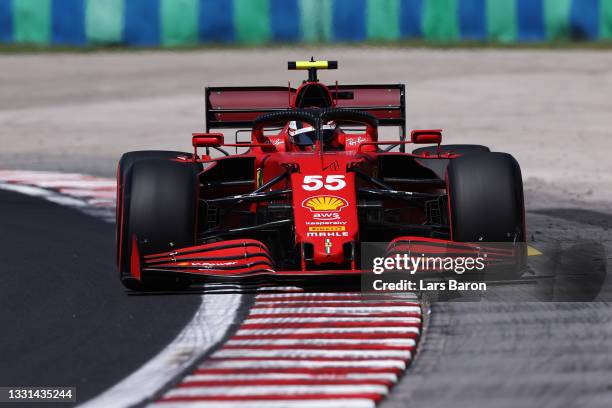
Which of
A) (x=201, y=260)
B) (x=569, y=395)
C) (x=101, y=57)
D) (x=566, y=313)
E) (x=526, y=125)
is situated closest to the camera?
(x=569, y=395)

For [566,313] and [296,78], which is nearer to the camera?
[566,313]

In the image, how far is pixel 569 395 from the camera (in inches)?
234

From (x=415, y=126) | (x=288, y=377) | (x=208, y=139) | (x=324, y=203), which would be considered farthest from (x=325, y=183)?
(x=415, y=126)

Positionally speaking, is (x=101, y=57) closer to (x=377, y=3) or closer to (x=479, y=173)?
(x=377, y=3)

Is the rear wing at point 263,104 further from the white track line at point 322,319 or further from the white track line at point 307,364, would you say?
the white track line at point 307,364

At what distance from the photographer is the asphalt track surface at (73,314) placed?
663 centimetres

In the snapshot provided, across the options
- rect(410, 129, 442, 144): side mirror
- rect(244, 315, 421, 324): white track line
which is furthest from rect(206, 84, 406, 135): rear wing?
rect(244, 315, 421, 324): white track line

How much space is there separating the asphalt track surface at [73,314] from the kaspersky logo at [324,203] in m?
0.90

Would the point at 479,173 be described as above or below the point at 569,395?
above

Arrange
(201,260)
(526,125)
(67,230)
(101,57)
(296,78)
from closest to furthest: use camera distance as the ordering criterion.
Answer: (201,260) < (67,230) < (526,125) < (296,78) < (101,57)

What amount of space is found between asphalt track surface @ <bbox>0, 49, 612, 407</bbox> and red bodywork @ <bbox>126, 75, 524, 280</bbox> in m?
0.47

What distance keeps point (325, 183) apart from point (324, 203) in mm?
232

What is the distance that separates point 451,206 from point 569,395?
9.37ft

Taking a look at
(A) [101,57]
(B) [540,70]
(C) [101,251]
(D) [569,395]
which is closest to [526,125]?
(B) [540,70]
